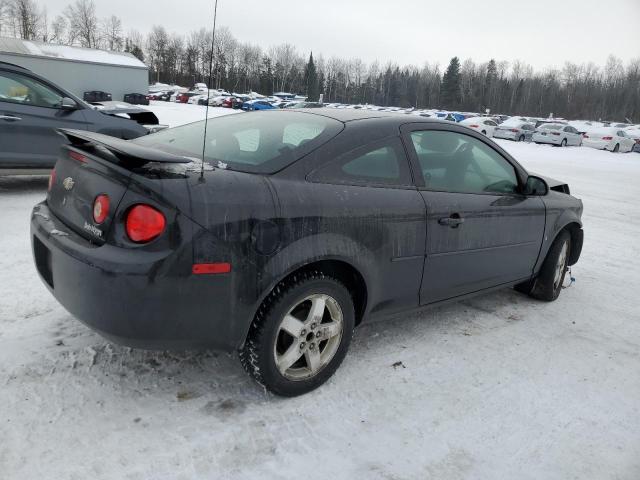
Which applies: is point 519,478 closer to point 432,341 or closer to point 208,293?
point 432,341

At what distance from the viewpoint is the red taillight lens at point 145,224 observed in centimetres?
211

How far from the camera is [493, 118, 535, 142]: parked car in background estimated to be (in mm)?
30797

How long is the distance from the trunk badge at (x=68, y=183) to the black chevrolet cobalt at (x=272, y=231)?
2 centimetres

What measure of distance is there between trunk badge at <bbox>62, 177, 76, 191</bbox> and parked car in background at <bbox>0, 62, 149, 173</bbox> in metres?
4.35

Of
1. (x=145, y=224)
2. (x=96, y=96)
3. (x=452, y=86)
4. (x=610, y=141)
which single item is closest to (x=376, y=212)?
(x=145, y=224)

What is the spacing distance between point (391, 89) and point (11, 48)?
3533 inches

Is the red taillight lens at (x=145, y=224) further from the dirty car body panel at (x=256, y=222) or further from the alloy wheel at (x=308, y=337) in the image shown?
the alloy wheel at (x=308, y=337)

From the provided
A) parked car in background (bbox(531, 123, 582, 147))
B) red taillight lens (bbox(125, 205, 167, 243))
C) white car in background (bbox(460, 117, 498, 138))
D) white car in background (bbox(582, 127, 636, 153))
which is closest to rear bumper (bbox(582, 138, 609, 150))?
white car in background (bbox(582, 127, 636, 153))

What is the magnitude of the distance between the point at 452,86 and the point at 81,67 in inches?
3167

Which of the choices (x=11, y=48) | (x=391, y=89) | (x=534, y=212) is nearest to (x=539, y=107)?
(x=391, y=89)

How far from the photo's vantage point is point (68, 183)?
2590 mm

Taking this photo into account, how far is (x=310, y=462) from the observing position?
2.20 metres

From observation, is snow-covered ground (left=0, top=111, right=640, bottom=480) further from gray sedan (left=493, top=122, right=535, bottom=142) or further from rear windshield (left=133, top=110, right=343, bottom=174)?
gray sedan (left=493, top=122, right=535, bottom=142)

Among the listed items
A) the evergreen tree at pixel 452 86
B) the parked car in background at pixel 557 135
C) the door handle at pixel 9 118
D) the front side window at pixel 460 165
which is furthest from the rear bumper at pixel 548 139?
the evergreen tree at pixel 452 86
